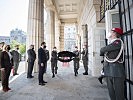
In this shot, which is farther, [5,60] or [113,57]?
[5,60]

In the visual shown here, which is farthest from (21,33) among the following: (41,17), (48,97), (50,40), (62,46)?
(48,97)

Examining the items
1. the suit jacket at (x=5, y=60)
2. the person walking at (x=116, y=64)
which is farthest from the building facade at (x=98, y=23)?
the suit jacket at (x=5, y=60)

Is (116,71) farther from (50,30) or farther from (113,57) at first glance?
(50,30)

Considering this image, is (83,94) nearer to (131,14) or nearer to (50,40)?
(131,14)

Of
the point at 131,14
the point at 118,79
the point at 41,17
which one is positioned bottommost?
the point at 118,79

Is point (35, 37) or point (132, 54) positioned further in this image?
point (35, 37)

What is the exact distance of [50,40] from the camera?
16359mm

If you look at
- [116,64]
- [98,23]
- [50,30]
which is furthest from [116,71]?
[50,30]

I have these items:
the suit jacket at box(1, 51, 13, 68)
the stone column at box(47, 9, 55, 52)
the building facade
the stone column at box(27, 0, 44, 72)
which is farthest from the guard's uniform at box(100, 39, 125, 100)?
the stone column at box(47, 9, 55, 52)

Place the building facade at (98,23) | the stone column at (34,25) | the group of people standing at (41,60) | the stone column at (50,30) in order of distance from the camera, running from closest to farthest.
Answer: the building facade at (98,23)
the group of people standing at (41,60)
the stone column at (34,25)
the stone column at (50,30)

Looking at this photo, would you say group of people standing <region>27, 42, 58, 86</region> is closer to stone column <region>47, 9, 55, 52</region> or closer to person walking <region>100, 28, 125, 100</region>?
person walking <region>100, 28, 125, 100</region>

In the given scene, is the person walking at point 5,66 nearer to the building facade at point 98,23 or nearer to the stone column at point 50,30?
the building facade at point 98,23

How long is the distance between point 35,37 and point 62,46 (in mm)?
16354

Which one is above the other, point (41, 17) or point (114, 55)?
point (41, 17)
